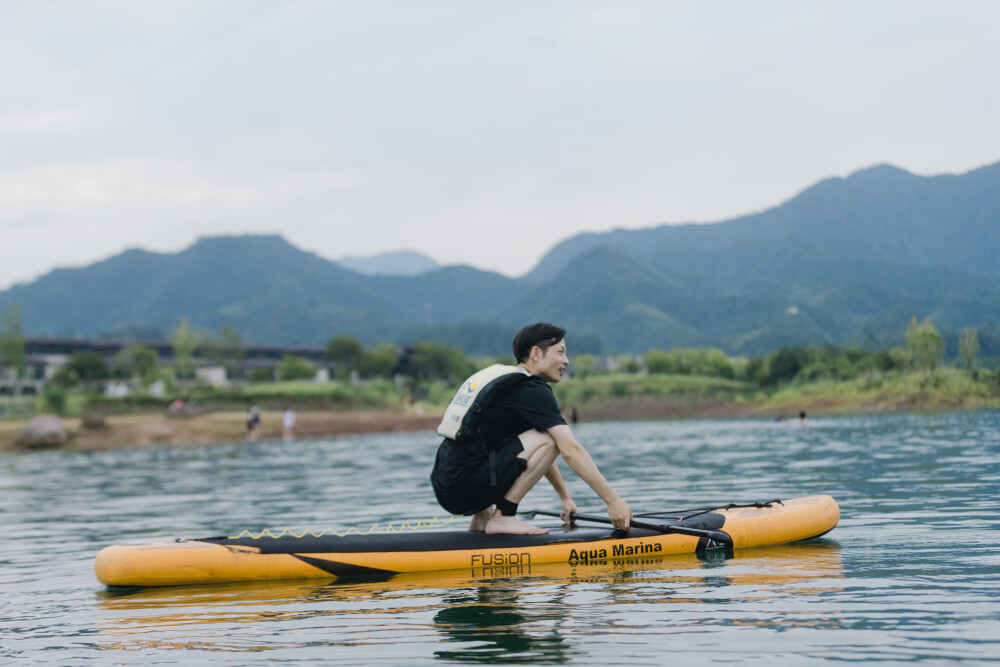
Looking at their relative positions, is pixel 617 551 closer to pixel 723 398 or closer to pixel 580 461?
pixel 580 461

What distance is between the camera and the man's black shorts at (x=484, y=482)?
8203mm

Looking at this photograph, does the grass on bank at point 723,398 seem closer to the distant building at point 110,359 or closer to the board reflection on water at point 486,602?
the distant building at point 110,359

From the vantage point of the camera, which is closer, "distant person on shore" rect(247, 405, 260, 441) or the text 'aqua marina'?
the text 'aqua marina'

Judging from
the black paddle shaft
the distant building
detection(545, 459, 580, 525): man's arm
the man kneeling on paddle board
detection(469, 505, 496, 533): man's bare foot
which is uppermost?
the distant building

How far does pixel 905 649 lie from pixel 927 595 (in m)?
1.58

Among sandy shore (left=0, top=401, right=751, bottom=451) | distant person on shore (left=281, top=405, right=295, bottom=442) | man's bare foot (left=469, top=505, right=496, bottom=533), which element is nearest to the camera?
man's bare foot (left=469, top=505, right=496, bottom=533)

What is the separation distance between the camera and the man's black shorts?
820 cm

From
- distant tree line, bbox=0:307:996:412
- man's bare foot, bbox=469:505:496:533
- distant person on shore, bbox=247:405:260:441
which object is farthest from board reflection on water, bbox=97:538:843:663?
distant tree line, bbox=0:307:996:412

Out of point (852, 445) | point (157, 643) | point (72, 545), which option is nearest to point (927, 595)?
point (157, 643)

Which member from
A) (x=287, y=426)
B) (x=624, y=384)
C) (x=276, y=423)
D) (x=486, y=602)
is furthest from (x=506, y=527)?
(x=624, y=384)

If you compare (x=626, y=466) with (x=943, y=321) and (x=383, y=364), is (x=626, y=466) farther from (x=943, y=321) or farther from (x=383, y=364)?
A: (x=943, y=321)

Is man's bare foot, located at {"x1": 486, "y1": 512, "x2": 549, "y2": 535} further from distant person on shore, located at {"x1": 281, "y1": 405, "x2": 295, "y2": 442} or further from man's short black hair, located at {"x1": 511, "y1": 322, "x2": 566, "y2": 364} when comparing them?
distant person on shore, located at {"x1": 281, "y1": 405, "x2": 295, "y2": 442}

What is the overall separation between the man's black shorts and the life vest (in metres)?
0.17

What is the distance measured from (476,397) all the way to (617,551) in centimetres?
203
